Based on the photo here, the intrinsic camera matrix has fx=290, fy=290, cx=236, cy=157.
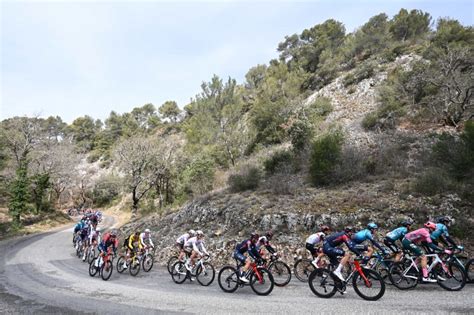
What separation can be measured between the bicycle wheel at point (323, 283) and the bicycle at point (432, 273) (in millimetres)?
1868

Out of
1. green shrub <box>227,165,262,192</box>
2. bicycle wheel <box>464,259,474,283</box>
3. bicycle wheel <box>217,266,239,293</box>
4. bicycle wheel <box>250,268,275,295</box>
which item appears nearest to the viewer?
bicycle wheel <box>464,259,474,283</box>

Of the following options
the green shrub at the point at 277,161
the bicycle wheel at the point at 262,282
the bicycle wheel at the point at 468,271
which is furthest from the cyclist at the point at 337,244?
the green shrub at the point at 277,161

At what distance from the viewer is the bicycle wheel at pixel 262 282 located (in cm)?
921

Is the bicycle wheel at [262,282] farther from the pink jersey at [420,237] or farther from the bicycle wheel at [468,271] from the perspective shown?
the bicycle wheel at [468,271]

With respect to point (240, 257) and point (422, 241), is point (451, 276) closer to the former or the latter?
point (422, 241)

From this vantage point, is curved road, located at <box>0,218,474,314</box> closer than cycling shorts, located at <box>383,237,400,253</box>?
Yes

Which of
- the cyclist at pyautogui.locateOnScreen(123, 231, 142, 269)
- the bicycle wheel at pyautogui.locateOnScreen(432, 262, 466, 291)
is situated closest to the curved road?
the bicycle wheel at pyautogui.locateOnScreen(432, 262, 466, 291)

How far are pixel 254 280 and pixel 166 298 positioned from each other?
288 cm

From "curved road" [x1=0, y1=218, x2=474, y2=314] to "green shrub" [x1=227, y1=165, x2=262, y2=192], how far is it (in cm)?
840

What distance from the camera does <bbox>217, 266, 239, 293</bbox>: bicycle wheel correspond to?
381 inches

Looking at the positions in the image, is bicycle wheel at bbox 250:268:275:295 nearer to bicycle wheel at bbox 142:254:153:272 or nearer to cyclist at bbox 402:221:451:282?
cyclist at bbox 402:221:451:282

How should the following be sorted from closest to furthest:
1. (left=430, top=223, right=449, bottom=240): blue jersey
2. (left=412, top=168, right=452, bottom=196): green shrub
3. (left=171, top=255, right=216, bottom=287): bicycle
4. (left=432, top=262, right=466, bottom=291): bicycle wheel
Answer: (left=432, top=262, right=466, bottom=291): bicycle wheel, (left=430, top=223, right=449, bottom=240): blue jersey, (left=171, top=255, right=216, bottom=287): bicycle, (left=412, top=168, right=452, bottom=196): green shrub

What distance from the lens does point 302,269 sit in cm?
1116

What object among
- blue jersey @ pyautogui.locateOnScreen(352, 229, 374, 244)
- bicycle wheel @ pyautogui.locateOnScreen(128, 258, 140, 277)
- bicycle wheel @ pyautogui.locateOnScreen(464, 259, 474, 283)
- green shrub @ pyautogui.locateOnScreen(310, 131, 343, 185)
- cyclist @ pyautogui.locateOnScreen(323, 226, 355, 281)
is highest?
green shrub @ pyautogui.locateOnScreen(310, 131, 343, 185)
